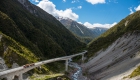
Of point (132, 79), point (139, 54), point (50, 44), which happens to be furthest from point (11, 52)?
point (50, 44)

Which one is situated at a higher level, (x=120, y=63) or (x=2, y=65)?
(x=120, y=63)

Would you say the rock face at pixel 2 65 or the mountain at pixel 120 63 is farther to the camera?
the mountain at pixel 120 63

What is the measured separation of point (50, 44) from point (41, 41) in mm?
10060

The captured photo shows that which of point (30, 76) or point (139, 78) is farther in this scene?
point (30, 76)

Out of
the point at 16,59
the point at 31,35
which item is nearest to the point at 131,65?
the point at 16,59

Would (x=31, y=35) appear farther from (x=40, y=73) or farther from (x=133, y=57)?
(x=133, y=57)

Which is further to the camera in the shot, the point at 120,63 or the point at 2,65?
the point at 120,63

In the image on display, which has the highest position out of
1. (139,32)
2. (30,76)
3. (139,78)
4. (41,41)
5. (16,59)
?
(41,41)

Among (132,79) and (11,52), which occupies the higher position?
(11,52)

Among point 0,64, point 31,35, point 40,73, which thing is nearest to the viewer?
point 0,64

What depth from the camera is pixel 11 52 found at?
213ft

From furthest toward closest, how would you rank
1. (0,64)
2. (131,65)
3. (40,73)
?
(40,73) < (131,65) < (0,64)

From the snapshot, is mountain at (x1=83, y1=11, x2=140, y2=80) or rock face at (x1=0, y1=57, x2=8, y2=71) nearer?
rock face at (x1=0, y1=57, x2=8, y2=71)

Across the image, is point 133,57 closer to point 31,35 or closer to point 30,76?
point 30,76
